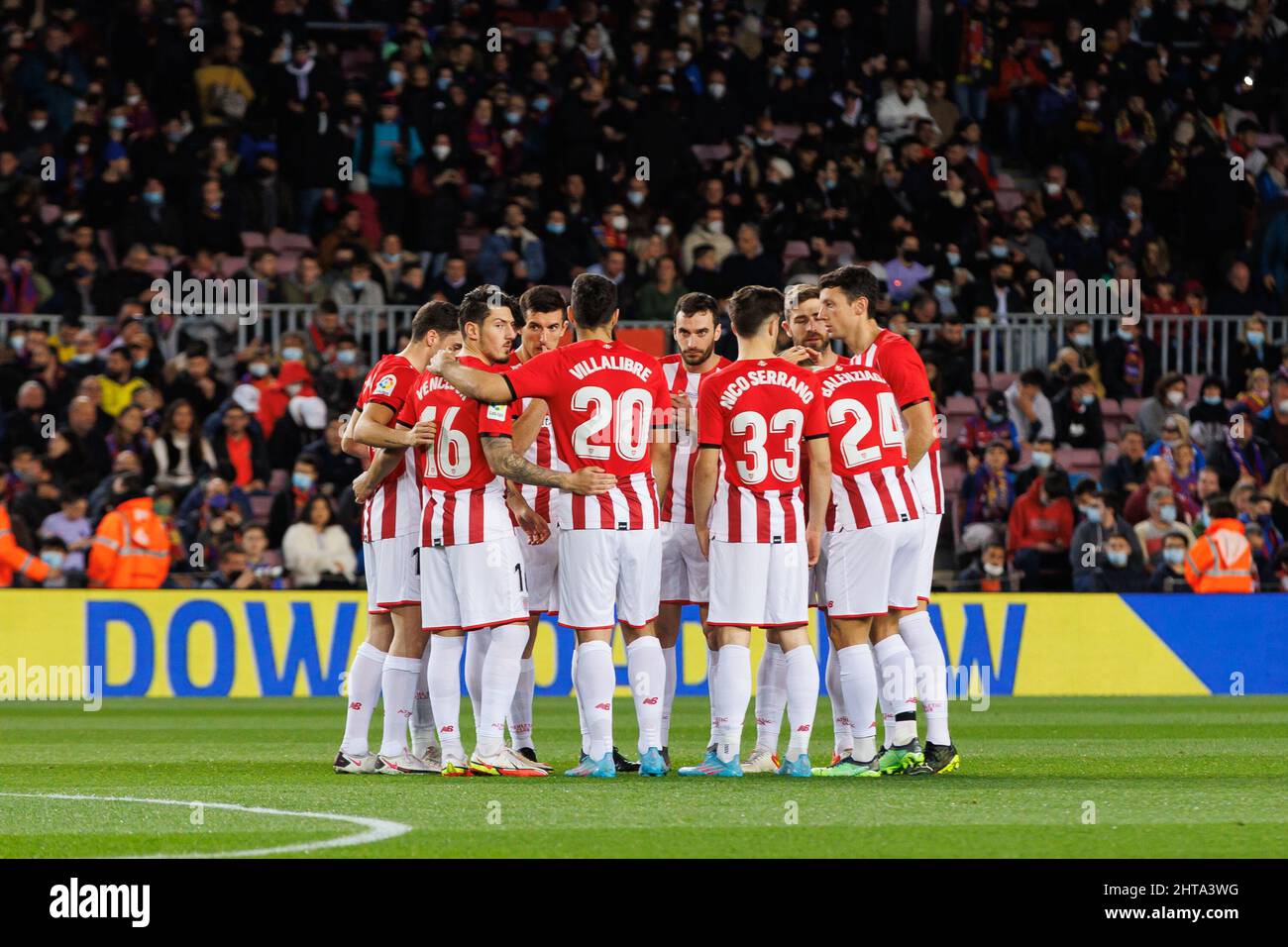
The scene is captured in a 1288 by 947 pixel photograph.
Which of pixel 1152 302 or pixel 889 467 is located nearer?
pixel 889 467

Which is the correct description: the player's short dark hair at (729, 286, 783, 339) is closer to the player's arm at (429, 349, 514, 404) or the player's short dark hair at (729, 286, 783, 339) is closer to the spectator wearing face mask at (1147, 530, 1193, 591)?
the player's arm at (429, 349, 514, 404)

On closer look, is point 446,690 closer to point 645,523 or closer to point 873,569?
point 645,523

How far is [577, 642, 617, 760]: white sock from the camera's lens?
948cm

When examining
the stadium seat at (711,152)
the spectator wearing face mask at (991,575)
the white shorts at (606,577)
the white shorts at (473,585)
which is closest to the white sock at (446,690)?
the white shorts at (473,585)

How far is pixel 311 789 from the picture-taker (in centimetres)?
920

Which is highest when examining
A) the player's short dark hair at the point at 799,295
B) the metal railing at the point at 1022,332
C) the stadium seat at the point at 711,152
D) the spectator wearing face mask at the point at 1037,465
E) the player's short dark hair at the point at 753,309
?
the stadium seat at the point at 711,152

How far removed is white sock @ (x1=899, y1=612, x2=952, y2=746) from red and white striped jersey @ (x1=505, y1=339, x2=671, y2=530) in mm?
1458

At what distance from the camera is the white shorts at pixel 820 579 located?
10.2m

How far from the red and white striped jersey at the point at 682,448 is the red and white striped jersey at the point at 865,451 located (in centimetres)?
68

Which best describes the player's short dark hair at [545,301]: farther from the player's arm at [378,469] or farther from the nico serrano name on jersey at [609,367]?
the player's arm at [378,469]

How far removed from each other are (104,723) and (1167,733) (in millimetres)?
7391

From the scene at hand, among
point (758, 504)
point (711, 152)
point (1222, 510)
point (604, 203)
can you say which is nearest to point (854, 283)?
point (758, 504)
